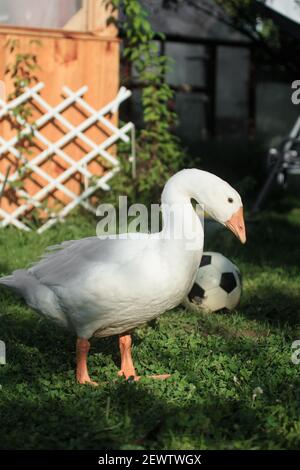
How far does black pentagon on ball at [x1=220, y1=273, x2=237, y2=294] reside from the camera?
4.25 m

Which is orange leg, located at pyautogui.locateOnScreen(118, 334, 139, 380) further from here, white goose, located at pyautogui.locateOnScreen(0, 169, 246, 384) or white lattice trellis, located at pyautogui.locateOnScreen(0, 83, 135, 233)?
white lattice trellis, located at pyautogui.locateOnScreen(0, 83, 135, 233)

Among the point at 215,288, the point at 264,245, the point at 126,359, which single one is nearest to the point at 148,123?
the point at 264,245

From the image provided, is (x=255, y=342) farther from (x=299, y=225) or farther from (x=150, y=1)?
(x=150, y=1)

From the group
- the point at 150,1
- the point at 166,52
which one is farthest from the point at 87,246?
the point at 166,52

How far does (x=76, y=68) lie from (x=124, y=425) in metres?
4.60

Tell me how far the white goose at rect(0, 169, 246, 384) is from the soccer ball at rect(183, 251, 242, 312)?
3.84 ft

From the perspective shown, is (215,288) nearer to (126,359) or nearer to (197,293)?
(197,293)

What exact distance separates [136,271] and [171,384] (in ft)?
1.82

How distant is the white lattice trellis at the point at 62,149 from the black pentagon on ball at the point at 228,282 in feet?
8.30

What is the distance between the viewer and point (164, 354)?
3.59m

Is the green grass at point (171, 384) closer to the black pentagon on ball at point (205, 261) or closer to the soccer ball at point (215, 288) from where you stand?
the soccer ball at point (215, 288)

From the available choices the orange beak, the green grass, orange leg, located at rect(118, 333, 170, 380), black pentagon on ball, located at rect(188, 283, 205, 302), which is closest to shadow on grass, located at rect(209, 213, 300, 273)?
the green grass

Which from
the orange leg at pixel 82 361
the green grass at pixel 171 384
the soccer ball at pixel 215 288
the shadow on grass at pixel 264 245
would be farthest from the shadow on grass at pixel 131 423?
the shadow on grass at pixel 264 245

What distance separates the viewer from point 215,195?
9.78 feet
